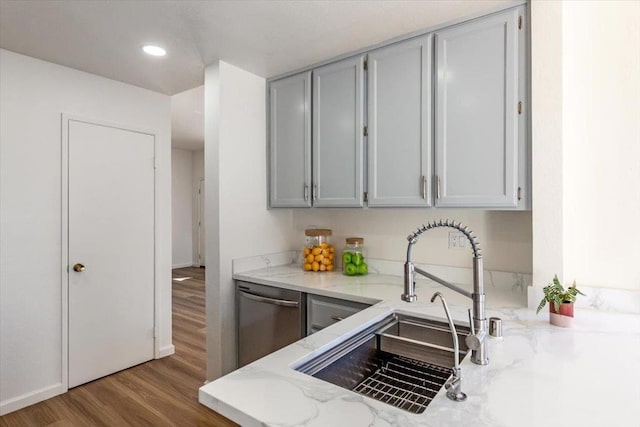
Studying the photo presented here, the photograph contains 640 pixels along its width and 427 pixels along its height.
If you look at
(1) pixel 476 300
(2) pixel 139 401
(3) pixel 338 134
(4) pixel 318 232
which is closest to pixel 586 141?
(1) pixel 476 300

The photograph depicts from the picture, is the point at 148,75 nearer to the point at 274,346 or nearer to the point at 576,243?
the point at 274,346

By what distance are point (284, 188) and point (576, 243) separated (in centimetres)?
187

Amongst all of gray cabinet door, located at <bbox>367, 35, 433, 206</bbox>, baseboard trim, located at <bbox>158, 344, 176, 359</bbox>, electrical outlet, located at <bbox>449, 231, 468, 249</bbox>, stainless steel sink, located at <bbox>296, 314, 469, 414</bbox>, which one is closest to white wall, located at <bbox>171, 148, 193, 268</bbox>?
baseboard trim, located at <bbox>158, 344, 176, 359</bbox>

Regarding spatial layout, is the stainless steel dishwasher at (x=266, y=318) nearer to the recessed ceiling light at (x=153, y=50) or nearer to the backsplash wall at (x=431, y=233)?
the backsplash wall at (x=431, y=233)

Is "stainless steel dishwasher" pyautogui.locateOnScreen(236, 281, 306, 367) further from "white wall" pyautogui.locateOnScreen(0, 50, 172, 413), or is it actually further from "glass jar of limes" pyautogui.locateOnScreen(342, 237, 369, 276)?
"white wall" pyautogui.locateOnScreen(0, 50, 172, 413)

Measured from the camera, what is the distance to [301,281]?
2369 millimetres

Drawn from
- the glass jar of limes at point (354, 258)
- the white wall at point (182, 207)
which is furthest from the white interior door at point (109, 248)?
the white wall at point (182, 207)

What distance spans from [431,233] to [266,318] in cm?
125

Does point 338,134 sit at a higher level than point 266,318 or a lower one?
higher

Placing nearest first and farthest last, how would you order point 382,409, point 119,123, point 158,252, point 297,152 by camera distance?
1. point 382,409
2. point 297,152
3. point 119,123
4. point 158,252

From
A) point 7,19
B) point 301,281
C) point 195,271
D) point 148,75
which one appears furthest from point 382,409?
point 195,271

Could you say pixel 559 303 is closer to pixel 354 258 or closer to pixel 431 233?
pixel 431 233

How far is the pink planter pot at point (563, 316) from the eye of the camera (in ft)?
4.94

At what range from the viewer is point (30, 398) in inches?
95.0
